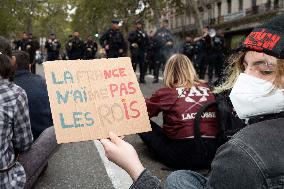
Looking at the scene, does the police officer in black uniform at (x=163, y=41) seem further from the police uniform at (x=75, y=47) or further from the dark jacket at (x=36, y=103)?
the dark jacket at (x=36, y=103)

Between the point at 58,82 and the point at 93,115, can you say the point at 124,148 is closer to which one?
the point at 93,115

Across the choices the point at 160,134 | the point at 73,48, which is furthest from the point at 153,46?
the point at 160,134

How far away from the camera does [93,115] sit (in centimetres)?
227

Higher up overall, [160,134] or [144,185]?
[144,185]

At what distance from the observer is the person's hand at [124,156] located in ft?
6.32

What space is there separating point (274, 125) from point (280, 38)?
0.95 ft

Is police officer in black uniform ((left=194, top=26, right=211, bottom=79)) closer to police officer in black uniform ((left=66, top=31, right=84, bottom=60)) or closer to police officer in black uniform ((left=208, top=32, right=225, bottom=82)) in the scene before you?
police officer in black uniform ((left=208, top=32, right=225, bottom=82))

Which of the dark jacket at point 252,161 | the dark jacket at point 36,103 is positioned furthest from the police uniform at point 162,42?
the dark jacket at point 252,161

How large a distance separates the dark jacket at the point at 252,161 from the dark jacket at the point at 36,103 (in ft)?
10.9

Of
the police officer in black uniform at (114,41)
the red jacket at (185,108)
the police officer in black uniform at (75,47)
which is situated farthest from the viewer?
the police officer in black uniform at (75,47)

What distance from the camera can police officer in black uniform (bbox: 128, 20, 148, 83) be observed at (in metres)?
14.9

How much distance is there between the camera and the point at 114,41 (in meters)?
14.4

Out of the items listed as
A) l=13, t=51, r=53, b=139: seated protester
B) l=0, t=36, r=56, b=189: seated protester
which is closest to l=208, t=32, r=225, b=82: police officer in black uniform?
l=13, t=51, r=53, b=139: seated protester

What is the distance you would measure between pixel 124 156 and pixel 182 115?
2.62 m
